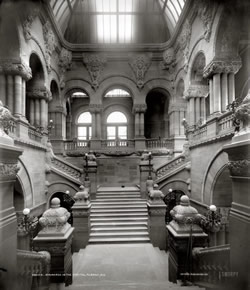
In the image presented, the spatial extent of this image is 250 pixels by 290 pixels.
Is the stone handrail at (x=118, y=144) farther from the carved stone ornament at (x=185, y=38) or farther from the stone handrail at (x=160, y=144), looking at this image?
the carved stone ornament at (x=185, y=38)

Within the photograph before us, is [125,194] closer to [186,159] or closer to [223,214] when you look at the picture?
[186,159]

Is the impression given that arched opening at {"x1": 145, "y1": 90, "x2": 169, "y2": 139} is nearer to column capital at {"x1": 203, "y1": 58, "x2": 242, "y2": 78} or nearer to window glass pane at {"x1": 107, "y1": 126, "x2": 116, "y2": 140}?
window glass pane at {"x1": 107, "y1": 126, "x2": 116, "y2": 140}

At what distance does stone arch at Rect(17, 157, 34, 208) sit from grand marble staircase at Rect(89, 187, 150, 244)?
9.73 ft

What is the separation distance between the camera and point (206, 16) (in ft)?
40.1

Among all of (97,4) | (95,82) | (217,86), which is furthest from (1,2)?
(97,4)

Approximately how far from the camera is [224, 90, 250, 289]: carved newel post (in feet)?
9.95

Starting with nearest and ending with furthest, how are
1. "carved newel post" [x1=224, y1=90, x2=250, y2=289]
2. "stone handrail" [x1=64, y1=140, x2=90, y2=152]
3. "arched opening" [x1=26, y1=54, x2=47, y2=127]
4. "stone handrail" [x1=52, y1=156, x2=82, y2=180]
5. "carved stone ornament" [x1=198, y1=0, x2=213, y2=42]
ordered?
"carved newel post" [x1=224, y1=90, x2=250, y2=289], "carved stone ornament" [x1=198, y1=0, x2=213, y2=42], "stone handrail" [x1=52, y1=156, x2=82, y2=180], "arched opening" [x1=26, y1=54, x2=47, y2=127], "stone handrail" [x1=64, y1=140, x2=90, y2=152]

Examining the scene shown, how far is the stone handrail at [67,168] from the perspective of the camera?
559 inches

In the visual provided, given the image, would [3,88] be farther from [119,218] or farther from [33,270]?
[33,270]

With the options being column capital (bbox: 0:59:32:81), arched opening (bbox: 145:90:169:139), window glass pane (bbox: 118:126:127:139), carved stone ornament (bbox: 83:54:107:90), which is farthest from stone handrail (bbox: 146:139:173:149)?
column capital (bbox: 0:59:32:81)

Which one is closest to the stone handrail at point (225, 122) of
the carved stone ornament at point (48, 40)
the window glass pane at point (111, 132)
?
the carved stone ornament at point (48, 40)

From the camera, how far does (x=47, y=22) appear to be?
1476 cm

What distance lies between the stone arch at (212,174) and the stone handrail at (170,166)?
2.97 m

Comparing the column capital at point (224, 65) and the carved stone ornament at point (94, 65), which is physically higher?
the carved stone ornament at point (94, 65)
